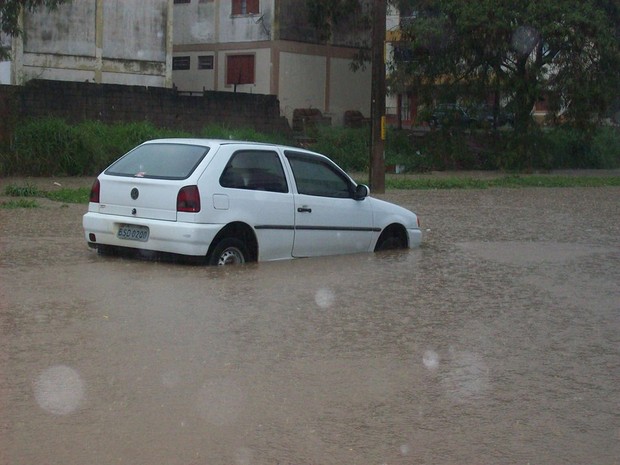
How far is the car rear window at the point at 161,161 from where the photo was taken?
1131 cm

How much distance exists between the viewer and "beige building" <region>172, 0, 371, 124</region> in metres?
40.8

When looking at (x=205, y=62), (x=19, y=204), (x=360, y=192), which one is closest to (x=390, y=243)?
(x=360, y=192)

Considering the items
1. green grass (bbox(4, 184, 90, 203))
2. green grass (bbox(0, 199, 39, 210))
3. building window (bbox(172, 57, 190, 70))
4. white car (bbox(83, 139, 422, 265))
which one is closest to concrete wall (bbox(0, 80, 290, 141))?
green grass (bbox(4, 184, 90, 203))

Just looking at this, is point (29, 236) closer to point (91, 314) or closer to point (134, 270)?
point (134, 270)

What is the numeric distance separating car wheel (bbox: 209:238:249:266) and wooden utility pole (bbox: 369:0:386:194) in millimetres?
11003

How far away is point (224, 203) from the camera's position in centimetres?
1123

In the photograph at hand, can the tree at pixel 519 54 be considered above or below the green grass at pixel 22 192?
above

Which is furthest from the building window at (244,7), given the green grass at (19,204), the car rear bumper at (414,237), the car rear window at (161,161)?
the car rear window at (161,161)

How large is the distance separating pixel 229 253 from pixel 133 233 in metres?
1.07

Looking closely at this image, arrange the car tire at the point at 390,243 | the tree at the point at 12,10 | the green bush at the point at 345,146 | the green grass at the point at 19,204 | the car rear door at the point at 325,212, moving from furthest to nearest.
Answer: the green bush at the point at 345,146 < the tree at the point at 12,10 < the green grass at the point at 19,204 < the car tire at the point at 390,243 < the car rear door at the point at 325,212

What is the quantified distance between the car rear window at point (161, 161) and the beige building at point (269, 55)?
95.5 feet

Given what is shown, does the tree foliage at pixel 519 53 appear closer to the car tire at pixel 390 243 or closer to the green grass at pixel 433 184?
the green grass at pixel 433 184

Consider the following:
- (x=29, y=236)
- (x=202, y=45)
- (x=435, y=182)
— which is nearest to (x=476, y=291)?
(x=29, y=236)

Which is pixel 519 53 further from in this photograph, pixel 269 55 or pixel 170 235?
pixel 170 235
